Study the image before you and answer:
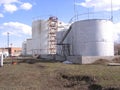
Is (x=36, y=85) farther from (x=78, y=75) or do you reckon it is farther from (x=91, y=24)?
(x=91, y=24)

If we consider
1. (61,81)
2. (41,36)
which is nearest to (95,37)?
(61,81)

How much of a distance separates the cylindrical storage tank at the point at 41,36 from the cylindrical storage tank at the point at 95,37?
1574 inches

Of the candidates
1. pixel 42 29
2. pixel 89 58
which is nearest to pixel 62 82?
pixel 89 58

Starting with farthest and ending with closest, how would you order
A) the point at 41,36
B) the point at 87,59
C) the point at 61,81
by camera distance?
1. the point at 41,36
2. the point at 87,59
3. the point at 61,81

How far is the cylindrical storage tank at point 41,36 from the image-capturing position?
80625 millimetres

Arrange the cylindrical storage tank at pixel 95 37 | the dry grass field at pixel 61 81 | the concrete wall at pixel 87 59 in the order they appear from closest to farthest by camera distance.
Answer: the dry grass field at pixel 61 81
the concrete wall at pixel 87 59
the cylindrical storage tank at pixel 95 37

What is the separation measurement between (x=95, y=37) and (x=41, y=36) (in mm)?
43200

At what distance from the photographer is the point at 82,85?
18531 mm

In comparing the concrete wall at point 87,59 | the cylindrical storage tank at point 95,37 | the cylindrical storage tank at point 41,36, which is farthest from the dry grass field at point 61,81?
the cylindrical storage tank at point 41,36

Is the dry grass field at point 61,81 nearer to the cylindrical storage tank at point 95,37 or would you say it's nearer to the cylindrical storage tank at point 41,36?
the cylindrical storage tank at point 95,37

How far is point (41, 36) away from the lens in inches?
3199

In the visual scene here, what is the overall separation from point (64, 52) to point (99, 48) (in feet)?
38.2

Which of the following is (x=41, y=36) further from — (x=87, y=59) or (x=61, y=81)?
(x=61, y=81)

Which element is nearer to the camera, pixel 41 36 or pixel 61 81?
pixel 61 81
